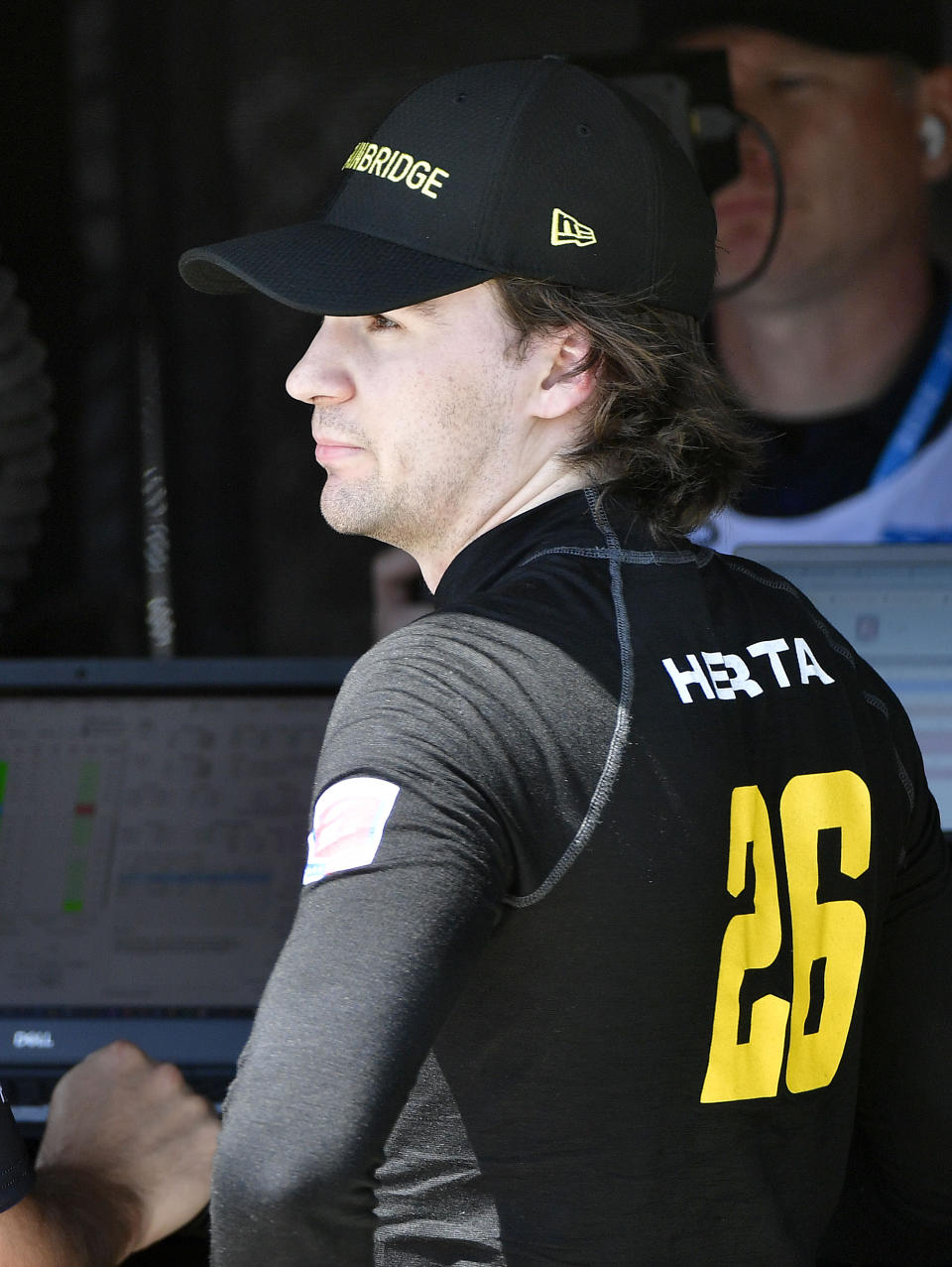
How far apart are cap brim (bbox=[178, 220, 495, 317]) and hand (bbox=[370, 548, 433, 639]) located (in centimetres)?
122

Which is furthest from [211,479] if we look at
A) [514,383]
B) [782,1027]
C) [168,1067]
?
[782,1027]

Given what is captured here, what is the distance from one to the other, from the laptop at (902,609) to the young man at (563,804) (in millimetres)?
755

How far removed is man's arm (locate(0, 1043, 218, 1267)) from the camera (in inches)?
37.1

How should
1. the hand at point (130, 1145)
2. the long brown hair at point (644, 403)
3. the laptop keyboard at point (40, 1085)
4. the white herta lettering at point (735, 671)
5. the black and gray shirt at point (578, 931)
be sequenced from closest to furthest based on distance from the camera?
the black and gray shirt at point (578, 931)
the white herta lettering at point (735, 671)
the long brown hair at point (644, 403)
the hand at point (130, 1145)
the laptop keyboard at point (40, 1085)

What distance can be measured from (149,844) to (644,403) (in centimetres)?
81

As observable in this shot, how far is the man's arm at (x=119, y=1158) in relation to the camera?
0.94 metres

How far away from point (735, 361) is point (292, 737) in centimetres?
104

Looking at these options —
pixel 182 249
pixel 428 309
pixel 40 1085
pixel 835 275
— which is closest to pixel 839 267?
pixel 835 275

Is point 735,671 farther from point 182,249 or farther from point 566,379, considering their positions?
point 182,249

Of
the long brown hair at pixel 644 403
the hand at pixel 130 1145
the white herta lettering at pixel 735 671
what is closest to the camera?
the white herta lettering at pixel 735 671

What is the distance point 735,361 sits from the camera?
2217mm

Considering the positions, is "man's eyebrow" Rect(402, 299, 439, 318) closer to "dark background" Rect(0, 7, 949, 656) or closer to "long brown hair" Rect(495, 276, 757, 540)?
"long brown hair" Rect(495, 276, 757, 540)

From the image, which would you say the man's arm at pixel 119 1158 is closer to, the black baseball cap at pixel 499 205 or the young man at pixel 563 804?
the young man at pixel 563 804

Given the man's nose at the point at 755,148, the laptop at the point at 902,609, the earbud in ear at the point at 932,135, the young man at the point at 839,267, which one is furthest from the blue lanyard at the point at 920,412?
the laptop at the point at 902,609
